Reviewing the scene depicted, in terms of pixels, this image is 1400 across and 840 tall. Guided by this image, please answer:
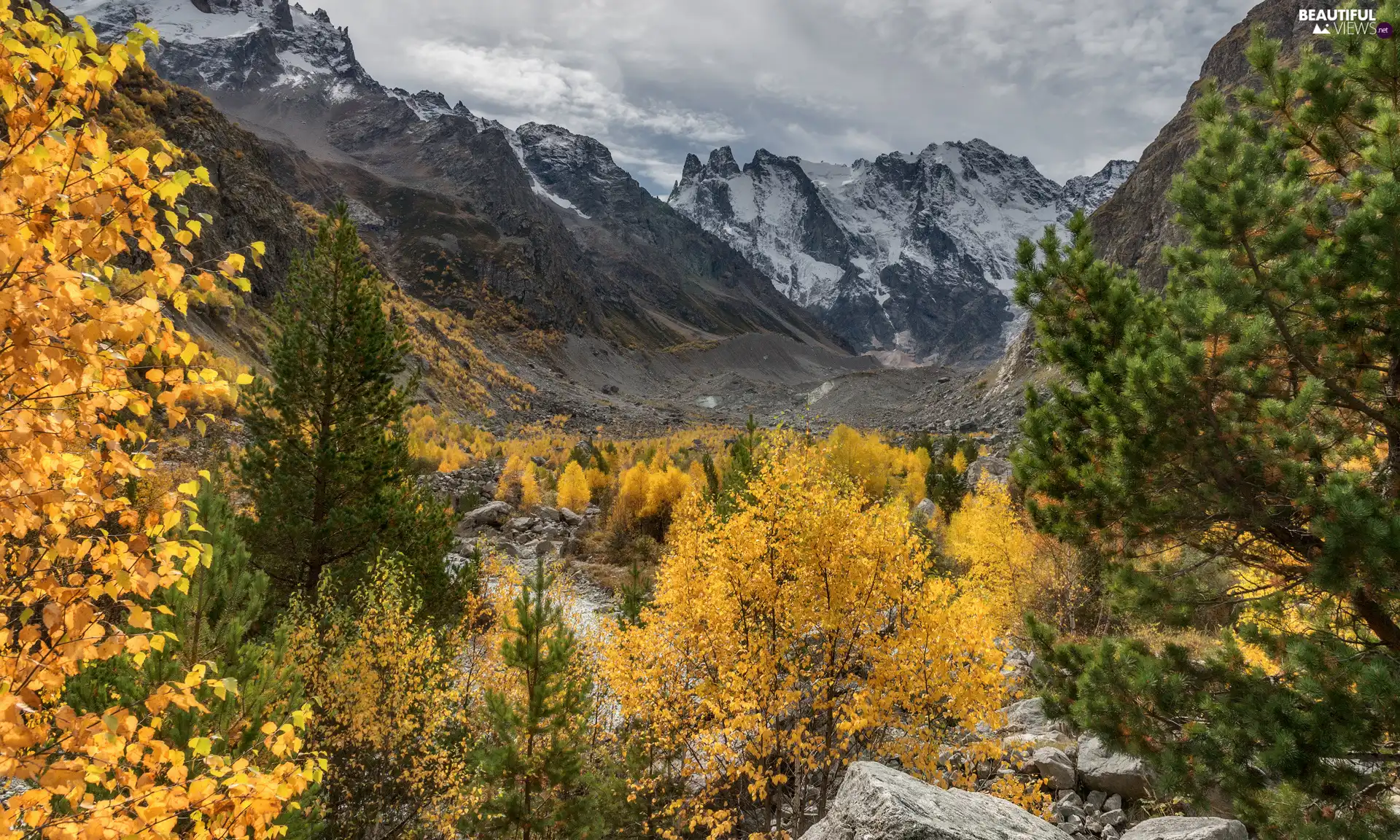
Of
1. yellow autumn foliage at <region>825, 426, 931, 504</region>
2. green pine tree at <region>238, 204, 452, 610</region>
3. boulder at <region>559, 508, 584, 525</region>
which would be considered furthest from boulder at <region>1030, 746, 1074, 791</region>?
boulder at <region>559, 508, 584, 525</region>

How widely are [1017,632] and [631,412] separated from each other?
10607 cm

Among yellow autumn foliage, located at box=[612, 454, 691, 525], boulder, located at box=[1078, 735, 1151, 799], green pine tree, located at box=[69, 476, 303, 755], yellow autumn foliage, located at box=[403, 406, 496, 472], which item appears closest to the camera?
green pine tree, located at box=[69, 476, 303, 755]

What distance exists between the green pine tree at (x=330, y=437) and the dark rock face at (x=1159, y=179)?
9184 cm

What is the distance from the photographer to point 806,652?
10438 mm

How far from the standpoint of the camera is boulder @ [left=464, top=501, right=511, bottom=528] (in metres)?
35.4

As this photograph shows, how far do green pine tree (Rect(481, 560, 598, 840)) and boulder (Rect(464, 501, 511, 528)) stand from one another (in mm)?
27200

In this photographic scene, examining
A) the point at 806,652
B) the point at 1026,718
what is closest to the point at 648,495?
the point at 1026,718

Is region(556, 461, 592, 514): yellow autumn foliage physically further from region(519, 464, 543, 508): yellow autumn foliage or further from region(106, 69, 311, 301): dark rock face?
region(106, 69, 311, 301): dark rock face

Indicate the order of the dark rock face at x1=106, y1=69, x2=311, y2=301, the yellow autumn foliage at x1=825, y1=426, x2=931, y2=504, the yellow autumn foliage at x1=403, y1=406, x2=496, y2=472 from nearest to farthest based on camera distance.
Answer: the yellow autumn foliage at x1=825, y1=426, x2=931, y2=504 < the yellow autumn foliage at x1=403, y1=406, x2=496, y2=472 < the dark rock face at x1=106, y1=69, x2=311, y2=301

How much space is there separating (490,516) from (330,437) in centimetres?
2232

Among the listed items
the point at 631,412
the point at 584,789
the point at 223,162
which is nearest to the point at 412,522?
the point at 584,789

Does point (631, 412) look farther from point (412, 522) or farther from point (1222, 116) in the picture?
point (1222, 116)

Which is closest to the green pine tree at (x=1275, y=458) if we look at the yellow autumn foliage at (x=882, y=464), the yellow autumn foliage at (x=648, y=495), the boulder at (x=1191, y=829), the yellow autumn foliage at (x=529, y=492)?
the boulder at (x=1191, y=829)

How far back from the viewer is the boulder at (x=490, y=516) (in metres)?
35.4
